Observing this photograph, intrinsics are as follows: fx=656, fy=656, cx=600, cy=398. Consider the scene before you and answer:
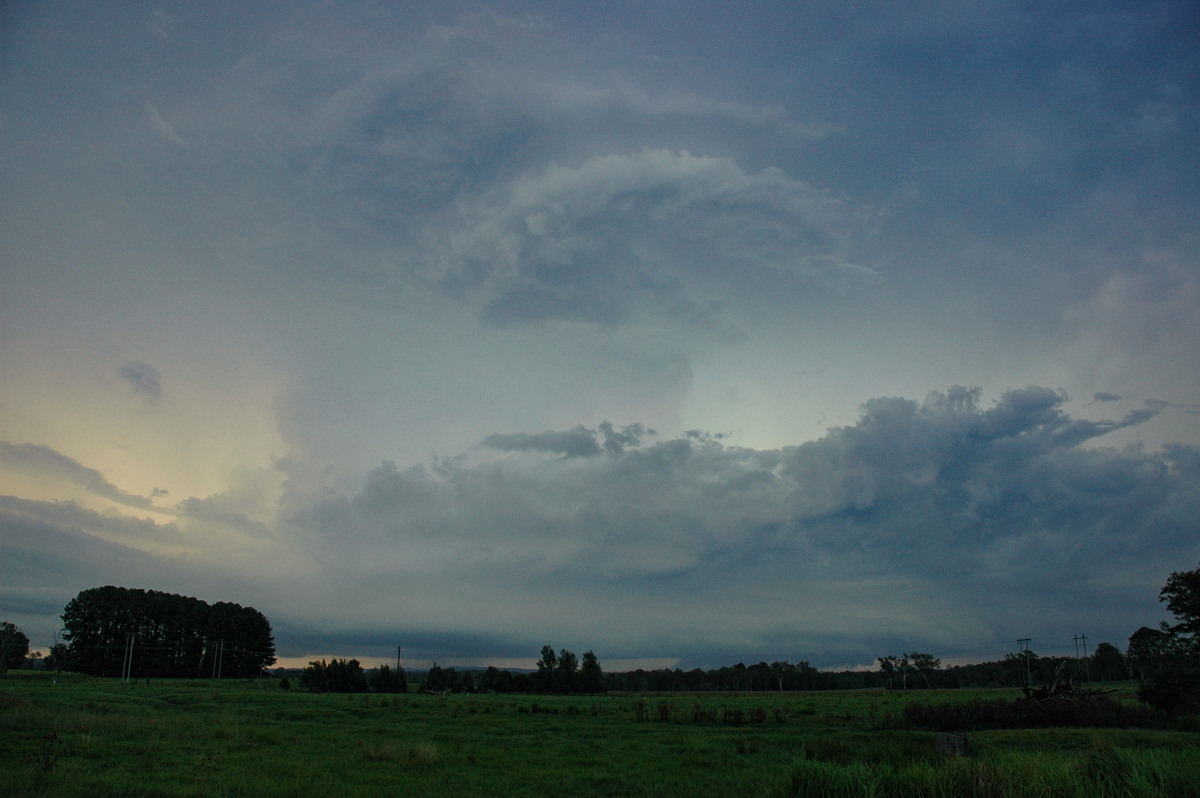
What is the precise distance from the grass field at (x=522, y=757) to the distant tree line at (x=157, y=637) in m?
108

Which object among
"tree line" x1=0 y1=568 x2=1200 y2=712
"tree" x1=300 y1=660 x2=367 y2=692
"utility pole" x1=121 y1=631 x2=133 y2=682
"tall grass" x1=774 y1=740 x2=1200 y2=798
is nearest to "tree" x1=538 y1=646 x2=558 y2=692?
"tree line" x1=0 y1=568 x2=1200 y2=712

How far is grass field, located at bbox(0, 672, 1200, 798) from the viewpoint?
973 cm

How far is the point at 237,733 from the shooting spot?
28.2 meters

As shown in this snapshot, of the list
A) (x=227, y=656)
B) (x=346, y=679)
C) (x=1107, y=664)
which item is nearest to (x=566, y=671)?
(x=346, y=679)

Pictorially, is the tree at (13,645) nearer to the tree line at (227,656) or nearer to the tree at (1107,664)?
the tree line at (227,656)

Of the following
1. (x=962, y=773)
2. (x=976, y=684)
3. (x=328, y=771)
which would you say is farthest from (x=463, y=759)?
(x=976, y=684)

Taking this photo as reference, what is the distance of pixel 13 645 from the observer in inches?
4943

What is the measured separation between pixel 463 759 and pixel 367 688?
4111 inches

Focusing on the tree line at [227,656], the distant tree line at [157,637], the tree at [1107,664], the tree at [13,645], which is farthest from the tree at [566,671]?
the tree at [1107,664]

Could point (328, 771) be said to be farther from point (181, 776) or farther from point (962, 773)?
point (962, 773)

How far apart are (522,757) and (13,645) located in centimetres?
15100

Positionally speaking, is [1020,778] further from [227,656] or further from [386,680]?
[227,656]

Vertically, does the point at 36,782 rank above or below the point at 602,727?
above

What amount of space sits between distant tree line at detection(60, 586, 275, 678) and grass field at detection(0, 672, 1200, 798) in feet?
355
